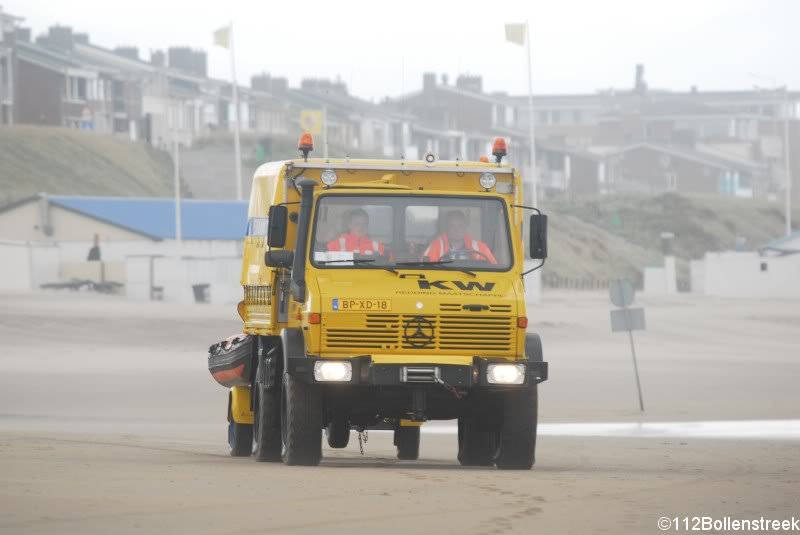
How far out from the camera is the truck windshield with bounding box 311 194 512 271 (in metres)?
14.8

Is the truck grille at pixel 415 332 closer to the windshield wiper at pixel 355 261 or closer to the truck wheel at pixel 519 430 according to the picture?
the windshield wiper at pixel 355 261

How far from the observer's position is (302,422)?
583 inches

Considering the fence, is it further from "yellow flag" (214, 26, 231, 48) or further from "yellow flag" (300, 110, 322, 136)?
"yellow flag" (214, 26, 231, 48)

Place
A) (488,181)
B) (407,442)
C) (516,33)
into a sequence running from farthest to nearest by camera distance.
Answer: (516,33) < (407,442) < (488,181)

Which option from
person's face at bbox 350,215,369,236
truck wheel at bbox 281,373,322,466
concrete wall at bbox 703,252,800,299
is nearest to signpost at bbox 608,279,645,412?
person's face at bbox 350,215,369,236

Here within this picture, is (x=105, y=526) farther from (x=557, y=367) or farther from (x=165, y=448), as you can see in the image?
(x=557, y=367)

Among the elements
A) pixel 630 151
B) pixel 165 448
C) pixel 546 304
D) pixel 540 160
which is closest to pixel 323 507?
pixel 165 448

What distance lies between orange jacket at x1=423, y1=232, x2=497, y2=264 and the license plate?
827 mm

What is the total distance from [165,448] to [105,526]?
8250 millimetres

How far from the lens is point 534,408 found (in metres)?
15.1

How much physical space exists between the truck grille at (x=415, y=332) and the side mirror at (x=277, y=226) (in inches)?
30.7

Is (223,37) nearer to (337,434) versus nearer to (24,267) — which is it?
(24,267)

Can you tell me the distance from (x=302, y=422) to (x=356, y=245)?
63.4 inches

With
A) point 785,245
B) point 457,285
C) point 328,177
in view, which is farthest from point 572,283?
point 457,285
